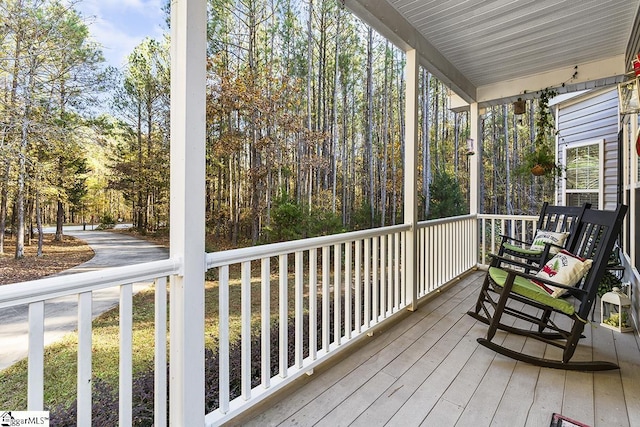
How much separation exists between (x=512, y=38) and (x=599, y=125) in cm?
293

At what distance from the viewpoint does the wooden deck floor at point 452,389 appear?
5.43ft

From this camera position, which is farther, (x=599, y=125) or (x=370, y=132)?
(x=599, y=125)

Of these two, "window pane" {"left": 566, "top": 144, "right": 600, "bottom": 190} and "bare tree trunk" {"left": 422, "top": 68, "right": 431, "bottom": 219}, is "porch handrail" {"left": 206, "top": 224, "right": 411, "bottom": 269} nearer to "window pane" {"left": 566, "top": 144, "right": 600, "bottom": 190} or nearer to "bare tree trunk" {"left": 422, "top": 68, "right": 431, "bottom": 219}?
"bare tree trunk" {"left": 422, "top": 68, "right": 431, "bottom": 219}

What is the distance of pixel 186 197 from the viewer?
135 centimetres

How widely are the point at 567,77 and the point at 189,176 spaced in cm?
460

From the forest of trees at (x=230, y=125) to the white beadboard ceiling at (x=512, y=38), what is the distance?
94cm

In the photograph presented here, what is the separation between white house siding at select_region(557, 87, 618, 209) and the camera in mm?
4582

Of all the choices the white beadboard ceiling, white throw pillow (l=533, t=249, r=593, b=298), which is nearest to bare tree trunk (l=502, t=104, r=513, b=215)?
the white beadboard ceiling

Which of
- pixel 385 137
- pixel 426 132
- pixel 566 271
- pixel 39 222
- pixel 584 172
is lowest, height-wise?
pixel 566 271

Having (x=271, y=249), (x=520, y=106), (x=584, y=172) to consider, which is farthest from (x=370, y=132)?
(x=584, y=172)

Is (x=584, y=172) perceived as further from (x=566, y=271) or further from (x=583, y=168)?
(x=566, y=271)

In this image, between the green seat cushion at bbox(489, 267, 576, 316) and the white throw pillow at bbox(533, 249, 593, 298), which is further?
the white throw pillow at bbox(533, 249, 593, 298)

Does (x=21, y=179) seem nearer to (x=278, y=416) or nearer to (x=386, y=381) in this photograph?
(x=278, y=416)

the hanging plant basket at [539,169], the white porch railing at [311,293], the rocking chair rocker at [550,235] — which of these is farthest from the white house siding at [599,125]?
the white porch railing at [311,293]
